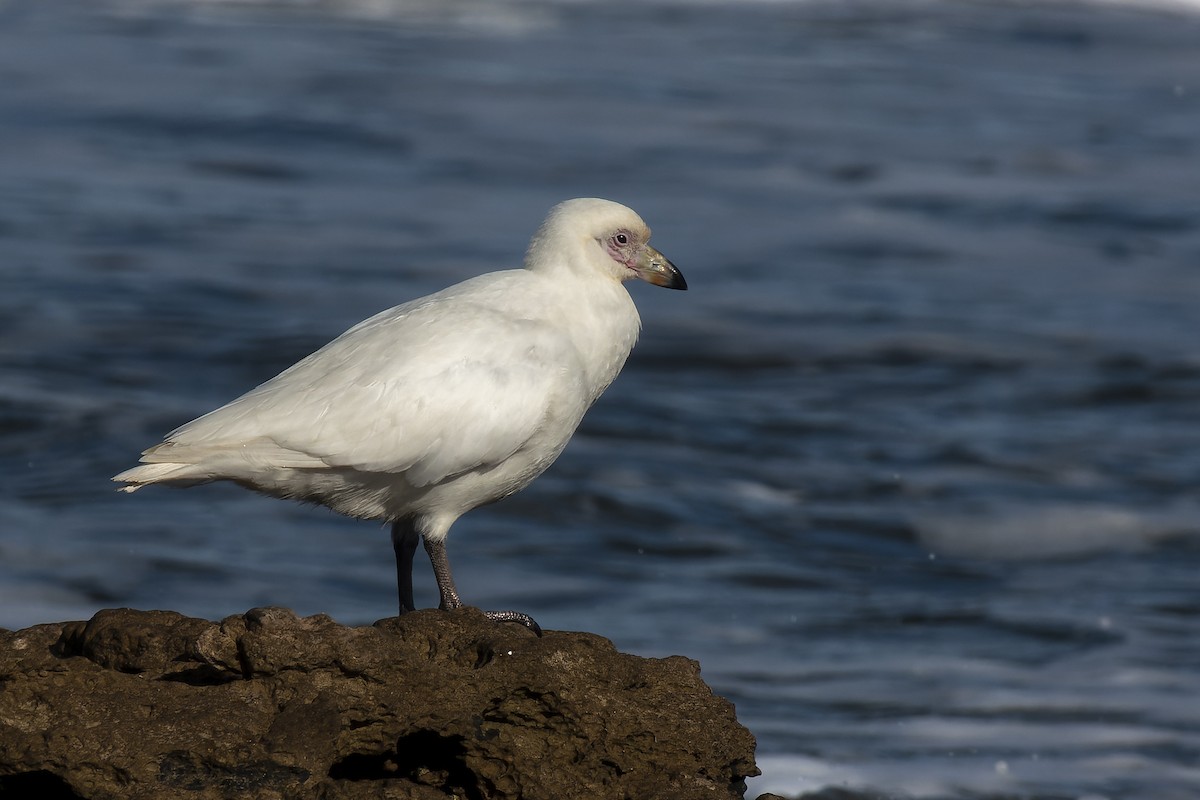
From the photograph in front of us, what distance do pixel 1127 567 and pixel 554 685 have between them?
Result: 10.3 m

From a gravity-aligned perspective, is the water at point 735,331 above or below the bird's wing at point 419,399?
below

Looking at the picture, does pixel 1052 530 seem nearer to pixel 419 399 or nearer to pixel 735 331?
pixel 735 331

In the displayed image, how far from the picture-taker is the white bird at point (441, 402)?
23.3 feet

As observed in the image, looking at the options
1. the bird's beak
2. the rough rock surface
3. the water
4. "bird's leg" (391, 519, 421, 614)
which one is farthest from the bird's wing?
the water

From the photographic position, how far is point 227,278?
21.7 metres

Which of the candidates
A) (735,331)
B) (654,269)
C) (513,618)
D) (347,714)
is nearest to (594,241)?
(654,269)

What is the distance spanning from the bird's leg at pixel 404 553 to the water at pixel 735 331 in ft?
11.4

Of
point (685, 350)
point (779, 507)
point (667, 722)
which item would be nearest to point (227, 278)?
point (685, 350)

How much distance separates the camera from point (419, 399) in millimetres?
7371

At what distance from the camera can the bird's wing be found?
7141 mm

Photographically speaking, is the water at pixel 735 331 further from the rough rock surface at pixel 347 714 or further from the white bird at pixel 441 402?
the rough rock surface at pixel 347 714

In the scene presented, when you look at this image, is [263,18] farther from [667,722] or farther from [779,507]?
[667,722]

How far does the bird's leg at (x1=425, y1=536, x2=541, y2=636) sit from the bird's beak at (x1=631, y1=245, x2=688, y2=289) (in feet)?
5.12

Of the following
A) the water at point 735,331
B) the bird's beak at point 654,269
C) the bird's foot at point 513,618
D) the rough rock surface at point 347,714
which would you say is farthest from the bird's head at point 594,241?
→ the water at point 735,331
